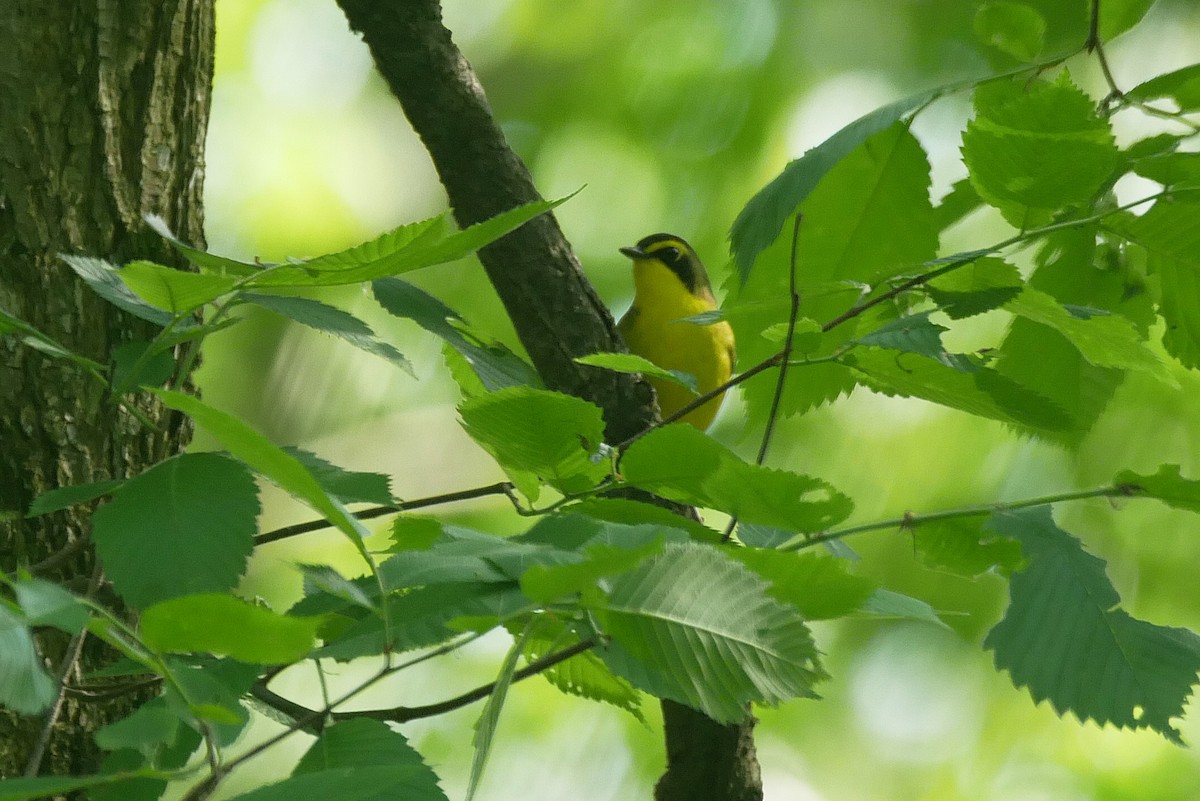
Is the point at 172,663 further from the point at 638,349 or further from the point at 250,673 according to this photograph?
the point at 638,349

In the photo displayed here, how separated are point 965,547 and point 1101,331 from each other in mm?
249

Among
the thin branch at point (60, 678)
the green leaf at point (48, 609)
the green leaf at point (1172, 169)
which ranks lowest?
the thin branch at point (60, 678)

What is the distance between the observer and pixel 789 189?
1.18 metres

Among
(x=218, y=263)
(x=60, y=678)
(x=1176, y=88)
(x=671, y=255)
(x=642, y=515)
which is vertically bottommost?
(x=60, y=678)

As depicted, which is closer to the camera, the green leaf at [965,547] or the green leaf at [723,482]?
the green leaf at [723,482]

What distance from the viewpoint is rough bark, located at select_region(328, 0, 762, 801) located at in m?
1.85

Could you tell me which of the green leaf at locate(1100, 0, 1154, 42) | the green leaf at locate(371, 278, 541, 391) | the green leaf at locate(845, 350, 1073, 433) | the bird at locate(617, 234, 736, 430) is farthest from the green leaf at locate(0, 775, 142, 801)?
the bird at locate(617, 234, 736, 430)

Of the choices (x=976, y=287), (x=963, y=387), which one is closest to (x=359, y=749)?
(x=963, y=387)

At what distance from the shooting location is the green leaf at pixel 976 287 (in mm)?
1068

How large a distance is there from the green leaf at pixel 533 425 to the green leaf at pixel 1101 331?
44 centimetres

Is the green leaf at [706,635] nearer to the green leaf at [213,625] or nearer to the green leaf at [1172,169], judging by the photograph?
the green leaf at [213,625]

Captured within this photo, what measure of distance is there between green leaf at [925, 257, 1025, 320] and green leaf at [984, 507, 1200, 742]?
231mm

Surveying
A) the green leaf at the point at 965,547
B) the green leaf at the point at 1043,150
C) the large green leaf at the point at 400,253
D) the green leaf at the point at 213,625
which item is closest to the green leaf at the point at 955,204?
the green leaf at the point at 1043,150

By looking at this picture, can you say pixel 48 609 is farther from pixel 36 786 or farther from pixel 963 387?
pixel 963 387
